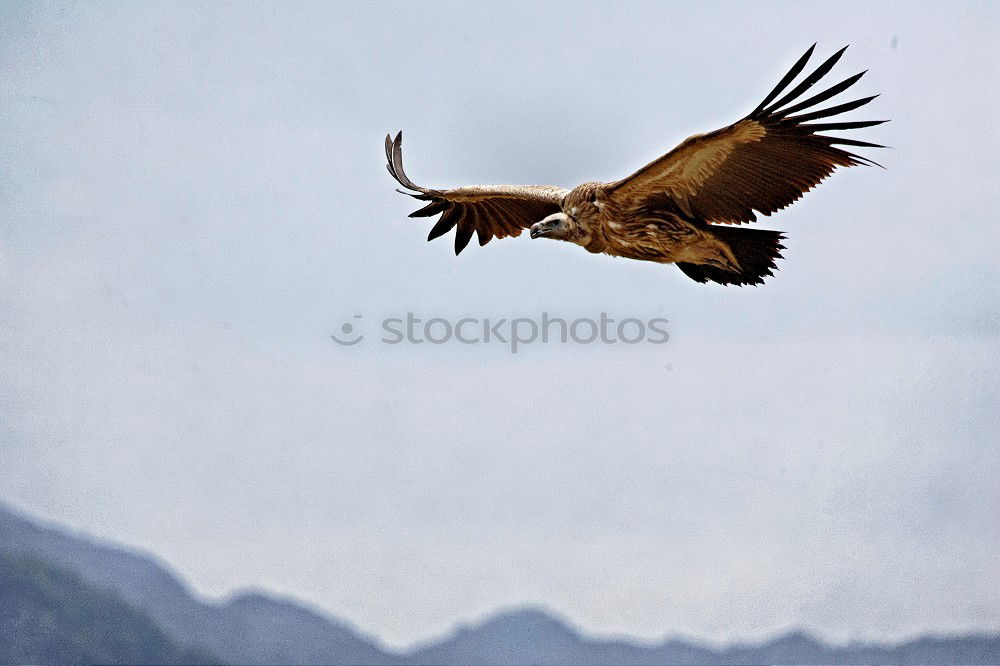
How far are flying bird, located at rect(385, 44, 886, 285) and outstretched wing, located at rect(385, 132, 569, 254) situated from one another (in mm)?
16

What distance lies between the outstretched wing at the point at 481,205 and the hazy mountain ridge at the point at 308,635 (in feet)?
31.5

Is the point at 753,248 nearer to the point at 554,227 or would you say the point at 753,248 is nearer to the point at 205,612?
the point at 554,227

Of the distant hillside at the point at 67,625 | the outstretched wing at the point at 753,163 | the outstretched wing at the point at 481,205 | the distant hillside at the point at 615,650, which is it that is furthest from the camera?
the distant hillside at the point at 67,625

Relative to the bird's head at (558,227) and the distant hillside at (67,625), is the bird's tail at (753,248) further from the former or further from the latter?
the distant hillside at (67,625)

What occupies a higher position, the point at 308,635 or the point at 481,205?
the point at 481,205

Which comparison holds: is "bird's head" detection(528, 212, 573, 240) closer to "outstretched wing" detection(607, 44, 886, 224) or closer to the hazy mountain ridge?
"outstretched wing" detection(607, 44, 886, 224)

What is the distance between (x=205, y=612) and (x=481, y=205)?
37.3 ft

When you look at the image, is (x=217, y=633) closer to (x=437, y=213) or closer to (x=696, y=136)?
(x=437, y=213)

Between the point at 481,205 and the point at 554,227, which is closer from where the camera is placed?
the point at 554,227

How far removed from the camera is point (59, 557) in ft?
55.5

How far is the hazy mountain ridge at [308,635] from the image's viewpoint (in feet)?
53.1

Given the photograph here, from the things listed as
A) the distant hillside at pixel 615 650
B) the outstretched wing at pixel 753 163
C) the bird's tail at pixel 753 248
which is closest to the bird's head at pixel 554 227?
the outstretched wing at pixel 753 163

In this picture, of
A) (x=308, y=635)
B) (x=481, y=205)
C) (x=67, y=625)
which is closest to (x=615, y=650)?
(x=308, y=635)

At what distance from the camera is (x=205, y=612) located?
674 inches
